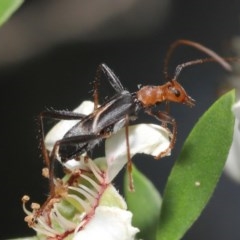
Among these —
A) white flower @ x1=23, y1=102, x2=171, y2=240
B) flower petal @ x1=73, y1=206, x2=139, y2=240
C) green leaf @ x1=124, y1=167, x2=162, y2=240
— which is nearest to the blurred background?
green leaf @ x1=124, y1=167, x2=162, y2=240

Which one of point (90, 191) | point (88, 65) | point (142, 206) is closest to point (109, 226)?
point (90, 191)

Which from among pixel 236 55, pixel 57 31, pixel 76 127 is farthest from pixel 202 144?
pixel 57 31

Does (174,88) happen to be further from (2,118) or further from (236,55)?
(2,118)

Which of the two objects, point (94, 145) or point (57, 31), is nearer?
point (94, 145)

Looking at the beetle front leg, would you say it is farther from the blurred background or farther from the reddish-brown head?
the blurred background

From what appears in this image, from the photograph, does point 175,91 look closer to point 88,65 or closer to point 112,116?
point 112,116

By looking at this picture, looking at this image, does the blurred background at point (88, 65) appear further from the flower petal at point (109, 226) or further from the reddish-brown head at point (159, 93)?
the flower petal at point (109, 226)
